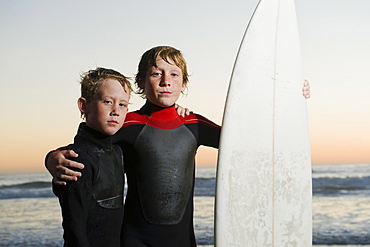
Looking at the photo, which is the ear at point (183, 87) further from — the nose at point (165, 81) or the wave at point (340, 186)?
the wave at point (340, 186)

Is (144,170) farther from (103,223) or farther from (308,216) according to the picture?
(308,216)

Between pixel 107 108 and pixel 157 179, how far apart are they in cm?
40

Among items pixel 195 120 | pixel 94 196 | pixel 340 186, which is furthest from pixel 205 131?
pixel 340 186

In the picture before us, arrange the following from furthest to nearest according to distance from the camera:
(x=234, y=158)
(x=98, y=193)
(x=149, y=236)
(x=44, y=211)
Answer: (x=44, y=211)
(x=234, y=158)
(x=149, y=236)
(x=98, y=193)

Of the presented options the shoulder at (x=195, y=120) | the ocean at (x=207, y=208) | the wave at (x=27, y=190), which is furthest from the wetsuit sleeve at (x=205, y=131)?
the wave at (x=27, y=190)

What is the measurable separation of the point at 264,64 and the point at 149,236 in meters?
1.01

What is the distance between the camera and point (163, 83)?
2.43 m

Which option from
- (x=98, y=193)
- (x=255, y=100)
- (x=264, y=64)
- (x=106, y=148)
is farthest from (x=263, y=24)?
(x=98, y=193)

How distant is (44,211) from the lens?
985 cm

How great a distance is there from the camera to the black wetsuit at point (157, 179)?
2404 millimetres

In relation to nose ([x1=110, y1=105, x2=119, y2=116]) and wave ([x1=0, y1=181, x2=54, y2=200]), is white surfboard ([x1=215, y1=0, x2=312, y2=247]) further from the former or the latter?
wave ([x1=0, y1=181, x2=54, y2=200])

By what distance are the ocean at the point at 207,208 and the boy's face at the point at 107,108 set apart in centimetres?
558

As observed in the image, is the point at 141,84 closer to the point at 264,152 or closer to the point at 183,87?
the point at 183,87

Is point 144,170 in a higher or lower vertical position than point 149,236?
higher
